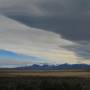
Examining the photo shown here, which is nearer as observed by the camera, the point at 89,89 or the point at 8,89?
the point at 8,89

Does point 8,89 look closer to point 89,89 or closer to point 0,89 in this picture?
point 0,89

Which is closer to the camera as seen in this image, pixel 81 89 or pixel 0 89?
pixel 0 89

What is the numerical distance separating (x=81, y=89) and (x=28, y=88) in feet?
26.3

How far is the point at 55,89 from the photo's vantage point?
57.9 metres

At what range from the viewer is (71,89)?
194 ft

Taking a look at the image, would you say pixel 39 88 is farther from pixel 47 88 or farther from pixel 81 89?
pixel 81 89

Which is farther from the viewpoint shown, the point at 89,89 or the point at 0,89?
the point at 89,89

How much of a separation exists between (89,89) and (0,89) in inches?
543

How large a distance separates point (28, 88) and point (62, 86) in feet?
19.8

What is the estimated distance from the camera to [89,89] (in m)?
61.1

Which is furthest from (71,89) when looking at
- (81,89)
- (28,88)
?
(28,88)

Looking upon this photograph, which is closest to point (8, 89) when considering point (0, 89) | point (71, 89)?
point (0, 89)

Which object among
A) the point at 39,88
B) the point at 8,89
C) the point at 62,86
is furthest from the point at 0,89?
the point at 62,86

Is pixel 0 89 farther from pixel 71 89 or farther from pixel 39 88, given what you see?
pixel 71 89
